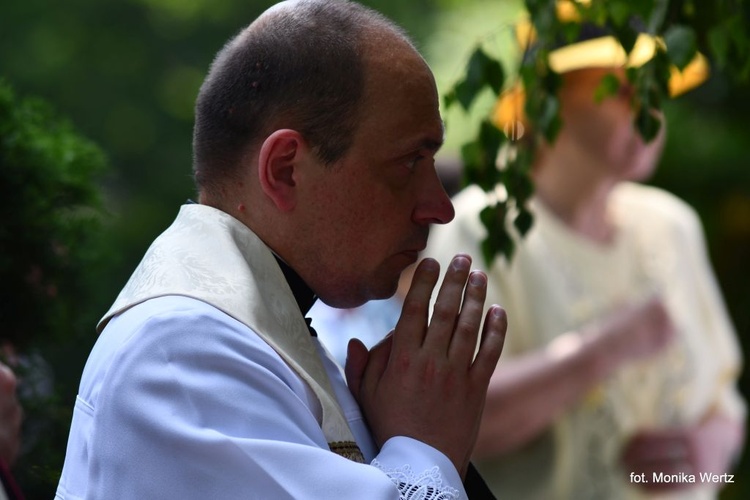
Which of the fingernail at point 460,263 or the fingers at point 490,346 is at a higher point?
the fingernail at point 460,263

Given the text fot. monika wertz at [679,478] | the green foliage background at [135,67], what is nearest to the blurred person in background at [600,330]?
the text fot. monika wertz at [679,478]

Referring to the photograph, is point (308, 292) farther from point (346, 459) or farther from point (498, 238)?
point (498, 238)

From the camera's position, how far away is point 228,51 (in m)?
2.02

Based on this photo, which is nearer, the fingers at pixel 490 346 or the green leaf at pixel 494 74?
the fingers at pixel 490 346

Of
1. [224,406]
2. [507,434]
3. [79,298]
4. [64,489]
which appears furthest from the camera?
[507,434]

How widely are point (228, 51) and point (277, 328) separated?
487mm

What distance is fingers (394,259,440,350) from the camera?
1.95m

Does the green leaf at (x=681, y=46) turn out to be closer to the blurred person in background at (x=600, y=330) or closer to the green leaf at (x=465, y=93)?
the green leaf at (x=465, y=93)

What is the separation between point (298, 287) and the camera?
2010 mm

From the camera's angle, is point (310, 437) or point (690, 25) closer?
point (310, 437)

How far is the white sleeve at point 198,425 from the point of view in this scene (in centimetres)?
166

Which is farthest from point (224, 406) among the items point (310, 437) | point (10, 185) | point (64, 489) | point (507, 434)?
point (507, 434)

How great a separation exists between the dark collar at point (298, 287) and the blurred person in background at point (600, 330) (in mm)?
1680

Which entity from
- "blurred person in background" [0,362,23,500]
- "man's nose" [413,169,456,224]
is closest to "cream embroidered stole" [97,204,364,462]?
"man's nose" [413,169,456,224]
